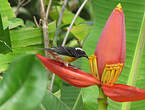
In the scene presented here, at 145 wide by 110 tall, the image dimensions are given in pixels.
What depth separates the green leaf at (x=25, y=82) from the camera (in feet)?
1.40

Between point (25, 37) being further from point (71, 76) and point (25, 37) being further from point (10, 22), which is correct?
point (71, 76)

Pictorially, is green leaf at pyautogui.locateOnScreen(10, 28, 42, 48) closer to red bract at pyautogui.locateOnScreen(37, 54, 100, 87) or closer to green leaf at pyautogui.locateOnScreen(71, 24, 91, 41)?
green leaf at pyautogui.locateOnScreen(71, 24, 91, 41)

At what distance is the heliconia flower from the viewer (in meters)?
0.61

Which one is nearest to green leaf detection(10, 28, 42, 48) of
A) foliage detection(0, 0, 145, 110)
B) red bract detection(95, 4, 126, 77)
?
foliage detection(0, 0, 145, 110)

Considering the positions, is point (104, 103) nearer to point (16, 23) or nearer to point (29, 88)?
point (29, 88)

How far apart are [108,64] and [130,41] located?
1.20ft

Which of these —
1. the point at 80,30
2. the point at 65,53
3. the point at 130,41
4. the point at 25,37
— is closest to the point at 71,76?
the point at 65,53

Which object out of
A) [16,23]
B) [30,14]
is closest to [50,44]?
[16,23]

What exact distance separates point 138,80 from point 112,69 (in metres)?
0.35

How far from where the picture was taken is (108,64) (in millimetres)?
617

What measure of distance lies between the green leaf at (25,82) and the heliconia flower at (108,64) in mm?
157

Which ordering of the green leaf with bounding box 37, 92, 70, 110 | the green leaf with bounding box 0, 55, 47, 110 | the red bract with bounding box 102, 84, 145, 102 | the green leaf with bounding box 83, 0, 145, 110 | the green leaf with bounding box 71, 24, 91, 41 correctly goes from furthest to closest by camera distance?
the green leaf with bounding box 71, 24, 91, 41, the green leaf with bounding box 83, 0, 145, 110, the green leaf with bounding box 37, 92, 70, 110, the red bract with bounding box 102, 84, 145, 102, the green leaf with bounding box 0, 55, 47, 110

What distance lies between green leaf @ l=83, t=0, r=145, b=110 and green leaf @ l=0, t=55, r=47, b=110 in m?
0.51

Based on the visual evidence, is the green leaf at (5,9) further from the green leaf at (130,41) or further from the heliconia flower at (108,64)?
the heliconia flower at (108,64)
